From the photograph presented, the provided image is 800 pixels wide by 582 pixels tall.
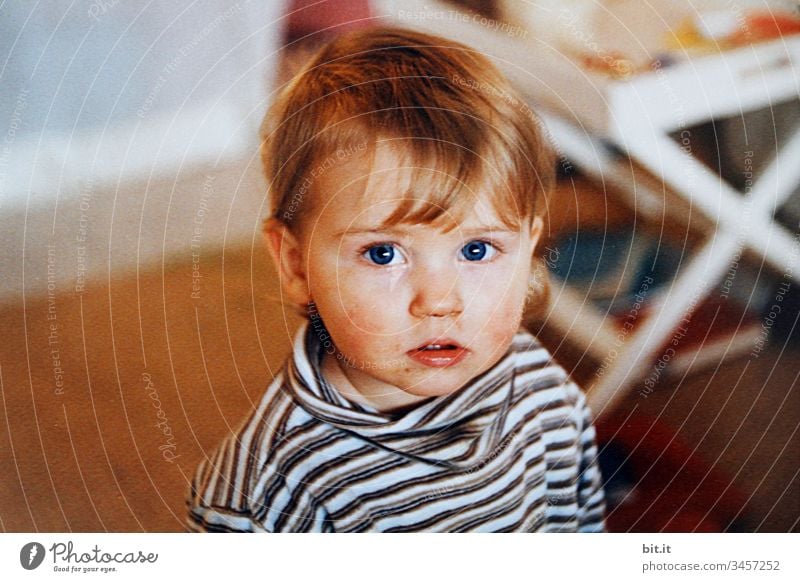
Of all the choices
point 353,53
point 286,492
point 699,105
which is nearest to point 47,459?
point 286,492

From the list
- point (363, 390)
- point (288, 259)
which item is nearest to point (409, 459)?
point (363, 390)

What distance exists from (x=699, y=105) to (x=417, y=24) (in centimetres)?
21

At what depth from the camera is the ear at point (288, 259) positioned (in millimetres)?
501

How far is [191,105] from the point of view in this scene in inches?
20.1

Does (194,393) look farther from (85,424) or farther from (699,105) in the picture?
(699,105)

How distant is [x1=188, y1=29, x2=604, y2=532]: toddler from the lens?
493 millimetres

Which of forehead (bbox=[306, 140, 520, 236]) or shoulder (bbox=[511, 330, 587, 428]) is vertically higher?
forehead (bbox=[306, 140, 520, 236])

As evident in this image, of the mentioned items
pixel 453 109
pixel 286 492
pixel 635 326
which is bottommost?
pixel 286 492

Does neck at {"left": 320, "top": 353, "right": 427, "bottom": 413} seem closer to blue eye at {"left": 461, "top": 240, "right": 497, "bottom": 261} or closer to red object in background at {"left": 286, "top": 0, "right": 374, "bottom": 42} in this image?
blue eye at {"left": 461, "top": 240, "right": 497, "bottom": 261}

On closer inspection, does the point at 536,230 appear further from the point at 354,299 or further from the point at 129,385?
the point at 129,385

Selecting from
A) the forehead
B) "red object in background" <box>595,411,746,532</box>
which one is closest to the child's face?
the forehead

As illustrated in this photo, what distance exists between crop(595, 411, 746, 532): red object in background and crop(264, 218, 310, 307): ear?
23 cm

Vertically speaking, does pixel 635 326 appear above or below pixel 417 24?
below

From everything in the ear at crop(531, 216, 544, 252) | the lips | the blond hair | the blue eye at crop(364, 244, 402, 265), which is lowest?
the lips
